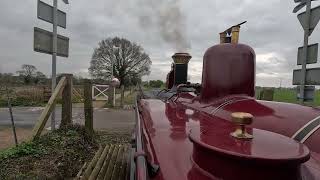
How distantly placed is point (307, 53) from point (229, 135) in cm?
450

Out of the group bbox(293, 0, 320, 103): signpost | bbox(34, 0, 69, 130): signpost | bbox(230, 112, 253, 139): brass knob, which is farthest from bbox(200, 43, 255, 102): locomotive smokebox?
bbox(34, 0, 69, 130): signpost

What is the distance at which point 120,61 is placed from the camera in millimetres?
52344

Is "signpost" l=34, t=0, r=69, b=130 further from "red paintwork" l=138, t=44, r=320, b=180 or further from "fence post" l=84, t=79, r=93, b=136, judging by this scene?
"red paintwork" l=138, t=44, r=320, b=180

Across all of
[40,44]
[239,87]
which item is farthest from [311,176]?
[40,44]

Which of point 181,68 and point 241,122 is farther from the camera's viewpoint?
point 181,68

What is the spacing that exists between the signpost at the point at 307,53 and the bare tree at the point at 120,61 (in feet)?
148

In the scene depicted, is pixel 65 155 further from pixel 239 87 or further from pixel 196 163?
pixel 196 163

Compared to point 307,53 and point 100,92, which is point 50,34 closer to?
point 307,53

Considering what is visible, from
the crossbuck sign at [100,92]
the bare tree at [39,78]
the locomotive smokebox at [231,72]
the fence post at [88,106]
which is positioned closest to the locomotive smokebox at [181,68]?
the fence post at [88,106]

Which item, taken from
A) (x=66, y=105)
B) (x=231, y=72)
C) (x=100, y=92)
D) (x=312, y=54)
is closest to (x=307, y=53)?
(x=312, y=54)

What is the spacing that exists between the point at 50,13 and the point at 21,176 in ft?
12.2

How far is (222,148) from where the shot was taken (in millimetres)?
1605

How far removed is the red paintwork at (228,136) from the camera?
1550 mm

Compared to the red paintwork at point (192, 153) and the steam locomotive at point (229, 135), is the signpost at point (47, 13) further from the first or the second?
the red paintwork at point (192, 153)
